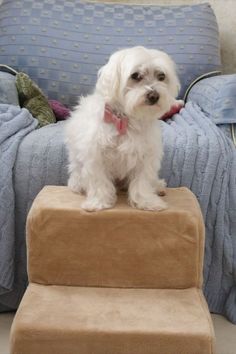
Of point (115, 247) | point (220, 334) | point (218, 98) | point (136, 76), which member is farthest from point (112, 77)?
point (220, 334)

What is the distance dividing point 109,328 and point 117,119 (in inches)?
23.7

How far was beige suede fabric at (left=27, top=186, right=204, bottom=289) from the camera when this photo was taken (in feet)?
4.16

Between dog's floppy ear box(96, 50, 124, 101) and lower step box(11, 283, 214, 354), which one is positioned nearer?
lower step box(11, 283, 214, 354)

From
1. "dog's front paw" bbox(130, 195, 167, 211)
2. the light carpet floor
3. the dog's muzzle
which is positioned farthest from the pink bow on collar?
the light carpet floor

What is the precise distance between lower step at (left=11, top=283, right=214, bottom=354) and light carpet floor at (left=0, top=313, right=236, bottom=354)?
15.4 inches

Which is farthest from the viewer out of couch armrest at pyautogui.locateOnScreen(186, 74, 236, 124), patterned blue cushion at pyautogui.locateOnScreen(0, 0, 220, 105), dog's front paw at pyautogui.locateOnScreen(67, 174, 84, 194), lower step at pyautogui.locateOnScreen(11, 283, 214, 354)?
patterned blue cushion at pyautogui.locateOnScreen(0, 0, 220, 105)

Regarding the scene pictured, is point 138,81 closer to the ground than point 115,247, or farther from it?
farther from it

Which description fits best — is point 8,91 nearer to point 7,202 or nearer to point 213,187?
point 7,202

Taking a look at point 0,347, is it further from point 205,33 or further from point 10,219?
point 205,33

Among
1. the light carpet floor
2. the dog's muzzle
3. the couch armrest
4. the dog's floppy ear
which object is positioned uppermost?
the dog's floppy ear

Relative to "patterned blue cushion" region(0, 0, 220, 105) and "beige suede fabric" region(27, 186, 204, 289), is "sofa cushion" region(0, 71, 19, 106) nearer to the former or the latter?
"patterned blue cushion" region(0, 0, 220, 105)

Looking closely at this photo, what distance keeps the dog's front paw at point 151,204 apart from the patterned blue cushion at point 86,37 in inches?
46.5

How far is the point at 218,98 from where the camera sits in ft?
6.23

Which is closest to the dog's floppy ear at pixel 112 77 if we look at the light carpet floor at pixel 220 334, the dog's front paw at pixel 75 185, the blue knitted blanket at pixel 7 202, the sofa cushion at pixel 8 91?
the dog's front paw at pixel 75 185
